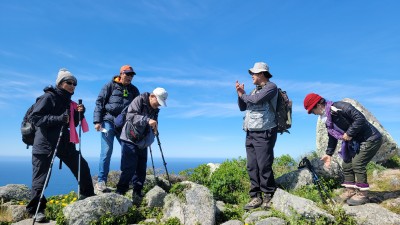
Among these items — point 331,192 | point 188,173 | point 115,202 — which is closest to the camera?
point 115,202

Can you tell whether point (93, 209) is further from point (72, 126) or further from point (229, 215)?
point (229, 215)

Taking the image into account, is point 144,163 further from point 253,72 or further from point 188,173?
point 188,173

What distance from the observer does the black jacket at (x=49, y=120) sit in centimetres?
751

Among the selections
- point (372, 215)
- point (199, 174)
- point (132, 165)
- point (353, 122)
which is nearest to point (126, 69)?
point (132, 165)

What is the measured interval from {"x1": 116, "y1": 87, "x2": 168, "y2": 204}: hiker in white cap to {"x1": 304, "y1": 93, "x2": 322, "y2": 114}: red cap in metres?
3.65

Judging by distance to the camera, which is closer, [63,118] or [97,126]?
[63,118]

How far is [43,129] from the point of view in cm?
770

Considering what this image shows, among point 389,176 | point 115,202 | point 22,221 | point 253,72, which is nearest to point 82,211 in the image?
point 115,202

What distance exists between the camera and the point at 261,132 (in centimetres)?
803

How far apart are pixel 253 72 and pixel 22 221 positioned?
703cm

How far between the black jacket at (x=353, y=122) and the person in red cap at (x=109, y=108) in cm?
574

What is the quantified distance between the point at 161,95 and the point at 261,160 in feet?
10.1

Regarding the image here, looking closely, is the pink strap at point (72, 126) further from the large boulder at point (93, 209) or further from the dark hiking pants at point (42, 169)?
the large boulder at point (93, 209)

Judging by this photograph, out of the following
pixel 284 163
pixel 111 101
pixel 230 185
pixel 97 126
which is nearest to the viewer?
pixel 97 126
